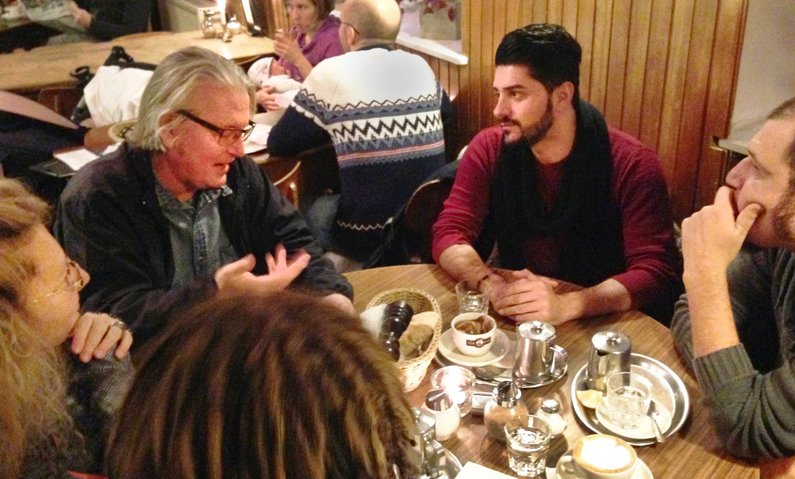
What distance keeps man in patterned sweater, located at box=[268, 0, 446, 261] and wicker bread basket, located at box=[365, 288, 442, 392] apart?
1.06m

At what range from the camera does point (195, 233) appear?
1.73 meters

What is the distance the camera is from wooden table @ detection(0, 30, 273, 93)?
12.2ft

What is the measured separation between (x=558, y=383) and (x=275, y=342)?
834mm

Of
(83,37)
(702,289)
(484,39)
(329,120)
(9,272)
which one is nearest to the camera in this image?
(9,272)

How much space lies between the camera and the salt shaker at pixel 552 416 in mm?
1191

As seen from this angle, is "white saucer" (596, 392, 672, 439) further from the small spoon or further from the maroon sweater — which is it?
the maroon sweater

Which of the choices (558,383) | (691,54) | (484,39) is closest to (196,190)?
(558,383)

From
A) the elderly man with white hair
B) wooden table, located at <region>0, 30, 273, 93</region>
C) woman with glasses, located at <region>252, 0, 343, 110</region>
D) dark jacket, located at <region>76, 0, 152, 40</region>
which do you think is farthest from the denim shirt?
dark jacket, located at <region>76, 0, 152, 40</region>

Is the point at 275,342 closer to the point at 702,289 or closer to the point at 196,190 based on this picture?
the point at 702,289

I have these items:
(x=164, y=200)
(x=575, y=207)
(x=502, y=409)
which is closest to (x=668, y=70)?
(x=575, y=207)

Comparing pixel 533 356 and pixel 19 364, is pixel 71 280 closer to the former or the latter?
pixel 19 364

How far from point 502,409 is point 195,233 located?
0.92 meters

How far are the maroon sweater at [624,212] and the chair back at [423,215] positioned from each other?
13 cm

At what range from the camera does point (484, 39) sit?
115 inches
